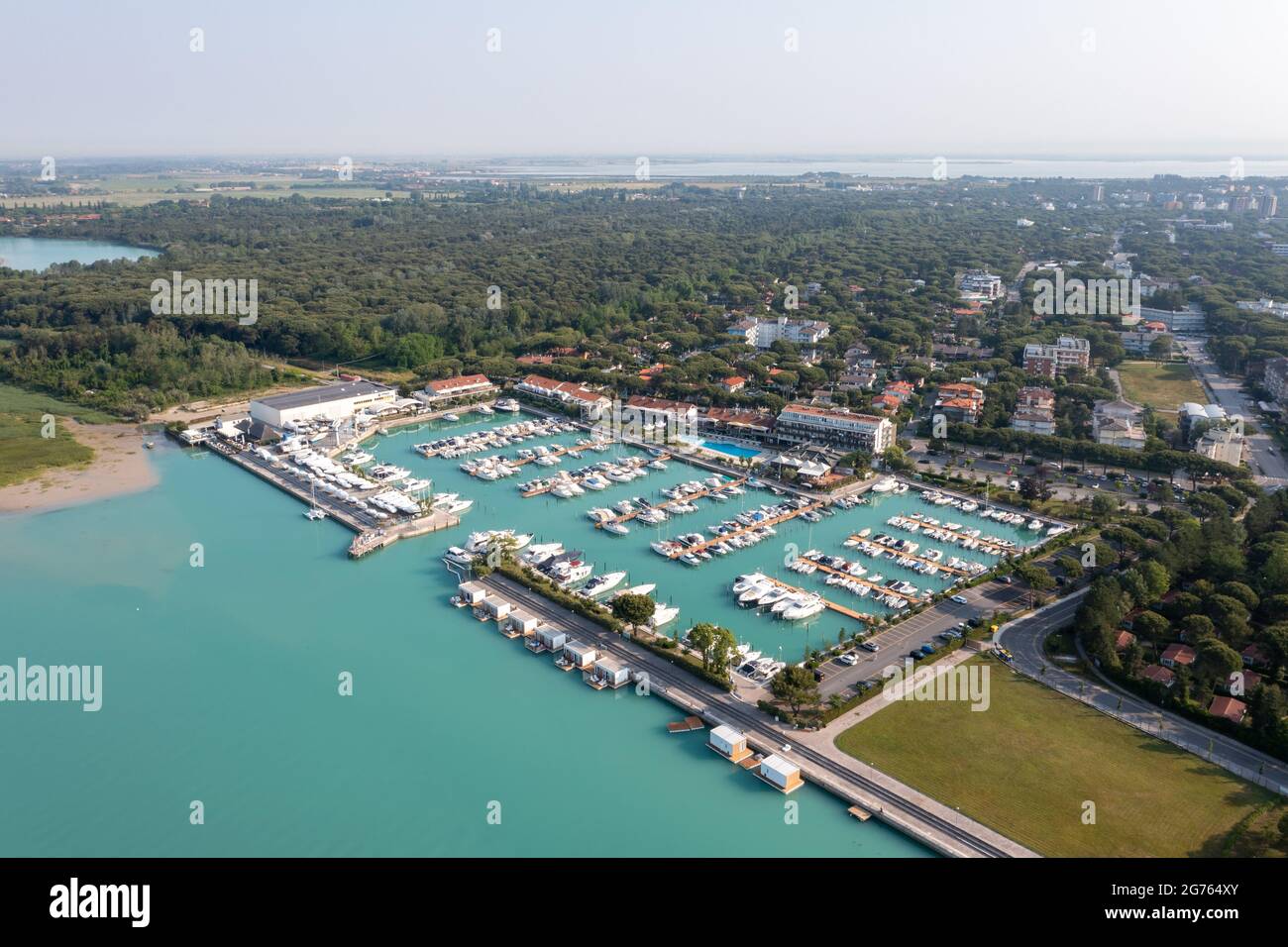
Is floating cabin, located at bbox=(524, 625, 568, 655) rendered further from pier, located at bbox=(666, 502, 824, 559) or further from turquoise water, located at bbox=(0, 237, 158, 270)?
turquoise water, located at bbox=(0, 237, 158, 270)

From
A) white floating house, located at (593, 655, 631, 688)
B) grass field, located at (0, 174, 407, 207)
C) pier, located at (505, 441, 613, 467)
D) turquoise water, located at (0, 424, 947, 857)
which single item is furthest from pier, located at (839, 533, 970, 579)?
grass field, located at (0, 174, 407, 207)

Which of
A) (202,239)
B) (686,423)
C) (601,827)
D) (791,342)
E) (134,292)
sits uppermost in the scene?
(202,239)

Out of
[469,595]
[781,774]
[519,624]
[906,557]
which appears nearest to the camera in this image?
[781,774]

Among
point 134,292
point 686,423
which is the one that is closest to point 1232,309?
point 686,423

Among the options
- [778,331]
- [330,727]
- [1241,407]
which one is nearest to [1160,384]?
[1241,407]

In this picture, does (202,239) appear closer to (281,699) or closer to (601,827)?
(281,699)

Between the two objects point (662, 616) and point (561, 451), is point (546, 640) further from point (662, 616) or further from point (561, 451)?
point (561, 451)

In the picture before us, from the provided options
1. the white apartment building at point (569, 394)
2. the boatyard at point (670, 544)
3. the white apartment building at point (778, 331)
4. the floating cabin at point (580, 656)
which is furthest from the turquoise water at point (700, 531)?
the white apartment building at point (778, 331)

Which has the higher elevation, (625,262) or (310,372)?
(625,262)
